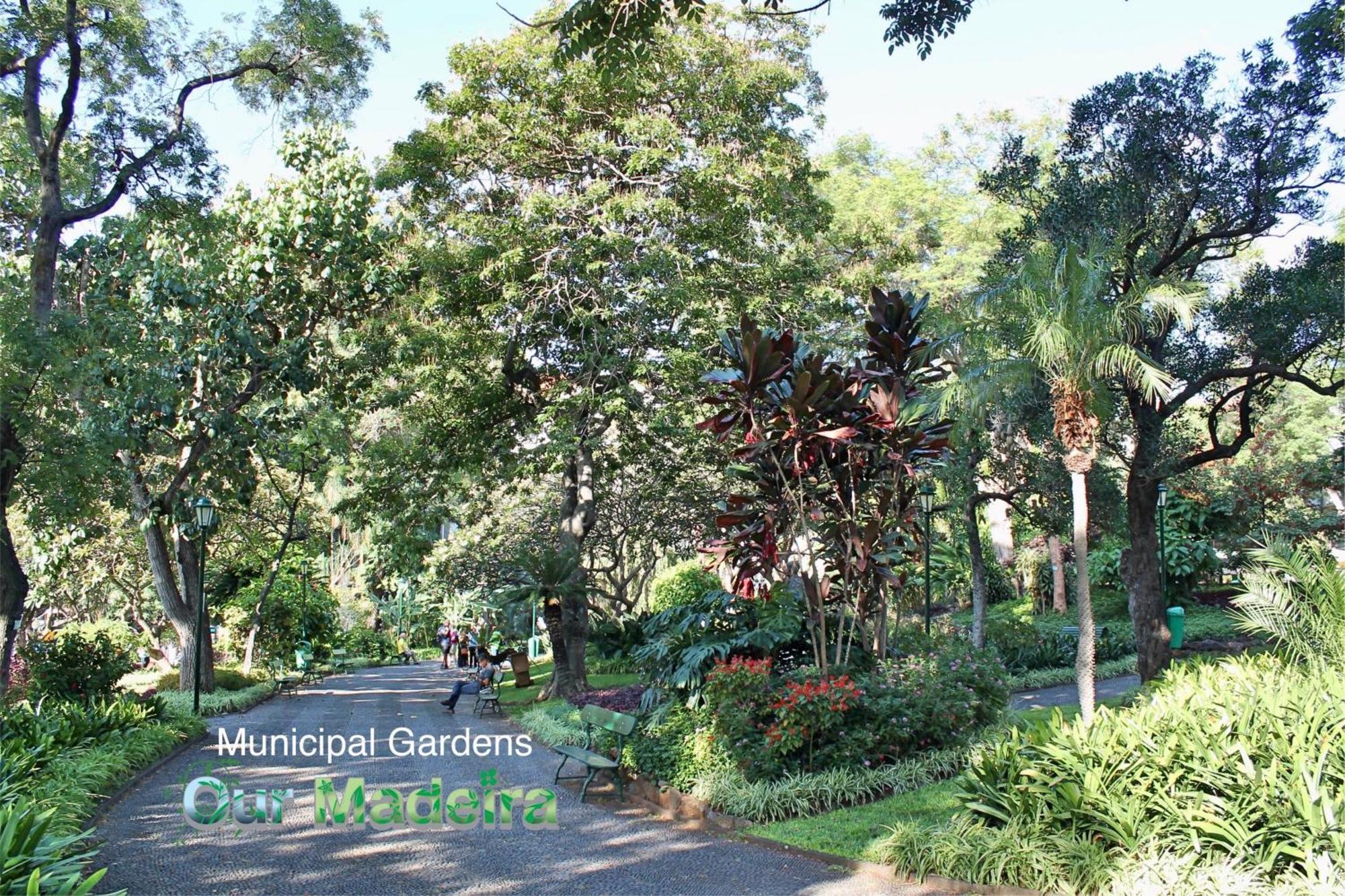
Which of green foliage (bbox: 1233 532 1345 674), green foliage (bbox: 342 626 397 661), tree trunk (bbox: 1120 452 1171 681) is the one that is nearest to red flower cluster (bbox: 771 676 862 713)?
green foliage (bbox: 1233 532 1345 674)

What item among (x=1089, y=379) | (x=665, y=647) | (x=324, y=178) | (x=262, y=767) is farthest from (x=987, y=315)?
(x=324, y=178)

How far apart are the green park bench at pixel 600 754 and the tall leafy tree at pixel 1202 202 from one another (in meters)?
8.14

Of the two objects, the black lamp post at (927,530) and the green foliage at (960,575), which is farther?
the green foliage at (960,575)

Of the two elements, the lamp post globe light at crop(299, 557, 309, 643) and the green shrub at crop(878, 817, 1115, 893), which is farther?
the lamp post globe light at crop(299, 557, 309, 643)

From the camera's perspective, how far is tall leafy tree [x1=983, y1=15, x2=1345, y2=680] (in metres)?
13.3

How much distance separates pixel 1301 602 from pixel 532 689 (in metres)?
16.9

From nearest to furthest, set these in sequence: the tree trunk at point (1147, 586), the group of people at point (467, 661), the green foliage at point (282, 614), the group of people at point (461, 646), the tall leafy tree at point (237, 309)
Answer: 1. the tree trunk at point (1147, 586)
2. the tall leafy tree at point (237, 309)
3. the group of people at point (467, 661)
4. the green foliage at point (282, 614)
5. the group of people at point (461, 646)

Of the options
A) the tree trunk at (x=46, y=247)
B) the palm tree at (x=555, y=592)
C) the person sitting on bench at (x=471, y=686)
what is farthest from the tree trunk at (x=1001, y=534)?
the tree trunk at (x=46, y=247)

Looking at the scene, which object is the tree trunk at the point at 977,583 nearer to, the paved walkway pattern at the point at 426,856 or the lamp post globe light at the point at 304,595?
the paved walkway pattern at the point at 426,856

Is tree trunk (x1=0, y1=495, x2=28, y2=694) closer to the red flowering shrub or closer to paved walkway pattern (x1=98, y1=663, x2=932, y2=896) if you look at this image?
paved walkway pattern (x1=98, y1=663, x2=932, y2=896)

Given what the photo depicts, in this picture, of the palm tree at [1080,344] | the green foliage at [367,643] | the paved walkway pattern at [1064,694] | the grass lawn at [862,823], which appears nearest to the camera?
the grass lawn at [862,823]

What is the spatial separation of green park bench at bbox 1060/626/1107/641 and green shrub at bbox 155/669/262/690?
56.6 feet

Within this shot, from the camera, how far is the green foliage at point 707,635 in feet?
34.6

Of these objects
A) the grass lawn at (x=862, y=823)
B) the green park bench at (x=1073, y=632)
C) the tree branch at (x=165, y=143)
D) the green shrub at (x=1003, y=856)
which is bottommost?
the grass lawn at (x=862, y=823)
